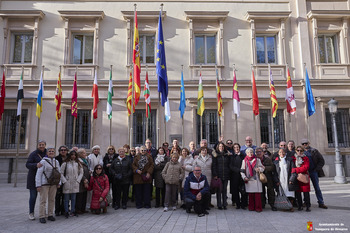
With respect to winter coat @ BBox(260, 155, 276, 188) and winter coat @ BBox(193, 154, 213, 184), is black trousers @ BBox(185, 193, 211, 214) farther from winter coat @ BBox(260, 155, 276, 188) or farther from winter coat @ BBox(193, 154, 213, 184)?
winter coat @ BBox(260, 155, 276, 188)

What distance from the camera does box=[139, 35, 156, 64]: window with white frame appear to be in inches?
626

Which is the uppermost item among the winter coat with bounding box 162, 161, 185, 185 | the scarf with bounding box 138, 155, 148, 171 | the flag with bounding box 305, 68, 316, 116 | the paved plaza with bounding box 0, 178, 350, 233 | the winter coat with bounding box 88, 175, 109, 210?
the flag with bounding box 305, 68, 316, 116

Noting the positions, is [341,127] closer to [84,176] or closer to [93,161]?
[93,161]

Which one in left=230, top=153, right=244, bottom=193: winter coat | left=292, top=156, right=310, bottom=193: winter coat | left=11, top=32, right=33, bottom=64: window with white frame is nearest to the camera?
left=292, top=156, right=310, bottom=193: winter coat

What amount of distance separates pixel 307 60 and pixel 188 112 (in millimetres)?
7556

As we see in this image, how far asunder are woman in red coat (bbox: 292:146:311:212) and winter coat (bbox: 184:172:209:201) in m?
2.48

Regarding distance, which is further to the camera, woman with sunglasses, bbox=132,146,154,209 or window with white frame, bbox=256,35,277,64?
window with white frame, bbox=256,35,277,64

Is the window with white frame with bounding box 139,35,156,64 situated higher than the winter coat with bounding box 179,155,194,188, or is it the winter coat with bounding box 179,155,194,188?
the window with white frame with bounding box 139,35,156,64

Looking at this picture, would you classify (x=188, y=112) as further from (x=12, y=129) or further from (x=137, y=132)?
(x=12, y=129)

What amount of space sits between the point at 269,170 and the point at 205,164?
1766mm

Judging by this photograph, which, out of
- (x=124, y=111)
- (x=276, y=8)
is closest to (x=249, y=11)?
(x=276, y=8)

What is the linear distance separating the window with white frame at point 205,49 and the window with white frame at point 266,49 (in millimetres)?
2643

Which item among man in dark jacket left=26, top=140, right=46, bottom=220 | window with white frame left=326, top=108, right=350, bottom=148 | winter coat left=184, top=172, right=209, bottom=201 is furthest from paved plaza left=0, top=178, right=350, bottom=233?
window with white frame left=326, top=108, right=350, bottom=148

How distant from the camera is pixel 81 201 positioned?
743 centimetres
